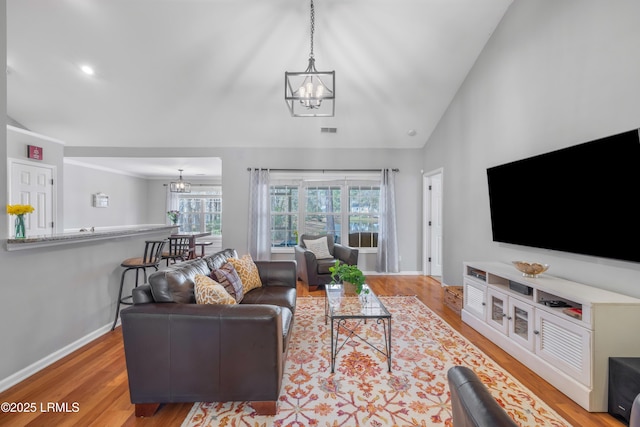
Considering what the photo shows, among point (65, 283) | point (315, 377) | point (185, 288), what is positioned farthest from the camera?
point (65, 283)

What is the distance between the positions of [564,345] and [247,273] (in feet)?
8.97

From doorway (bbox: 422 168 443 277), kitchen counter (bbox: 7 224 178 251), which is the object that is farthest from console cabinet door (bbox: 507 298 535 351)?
kitchen counter (bbox: 7 224 178 251)

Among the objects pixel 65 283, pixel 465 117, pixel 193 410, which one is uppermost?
pixel 465 117

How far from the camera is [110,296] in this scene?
10.2 feet

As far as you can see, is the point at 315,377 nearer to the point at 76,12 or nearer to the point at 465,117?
the point at 465,117

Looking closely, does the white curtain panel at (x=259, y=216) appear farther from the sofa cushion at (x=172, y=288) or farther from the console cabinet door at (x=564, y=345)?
the console cabinet door at (x=564, y=345)

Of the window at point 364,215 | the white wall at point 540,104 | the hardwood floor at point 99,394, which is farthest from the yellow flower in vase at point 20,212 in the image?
the window at point 364,215

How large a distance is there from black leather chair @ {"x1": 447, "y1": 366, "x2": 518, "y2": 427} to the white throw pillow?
13.7 feet

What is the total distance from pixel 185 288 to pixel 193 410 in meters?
0.79

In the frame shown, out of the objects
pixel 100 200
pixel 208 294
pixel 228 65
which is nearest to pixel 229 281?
pixel 208 294

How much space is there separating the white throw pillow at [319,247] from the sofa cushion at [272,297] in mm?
2062

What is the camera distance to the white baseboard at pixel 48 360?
6.96ft

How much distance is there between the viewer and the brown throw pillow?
2.52m

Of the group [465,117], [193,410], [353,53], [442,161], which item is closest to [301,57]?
[353,53]
